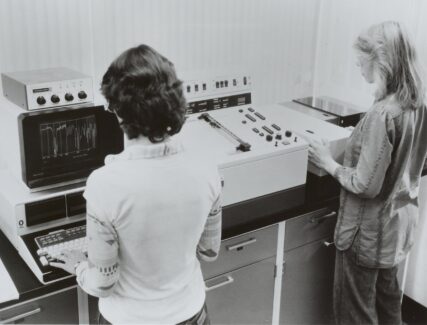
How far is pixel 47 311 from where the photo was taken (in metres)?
1.70

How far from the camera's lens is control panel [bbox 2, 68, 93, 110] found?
Result: 5.73 ft

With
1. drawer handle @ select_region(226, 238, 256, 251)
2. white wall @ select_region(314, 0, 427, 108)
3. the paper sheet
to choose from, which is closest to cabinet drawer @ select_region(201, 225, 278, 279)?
drawer handle @ select_region(226, 238, 256, 251)

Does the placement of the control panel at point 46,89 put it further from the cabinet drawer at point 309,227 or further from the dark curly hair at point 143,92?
the cabinet drawer at point 309,227

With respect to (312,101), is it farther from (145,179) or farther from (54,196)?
(145,179)

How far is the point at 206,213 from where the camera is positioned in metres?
1.41

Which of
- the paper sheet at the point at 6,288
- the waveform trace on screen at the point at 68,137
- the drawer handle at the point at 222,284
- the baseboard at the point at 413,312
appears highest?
the waveform trace on screen at the point at 68,137

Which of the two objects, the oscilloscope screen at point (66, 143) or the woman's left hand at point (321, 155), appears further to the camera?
the woman's left hand at point (321, 155)

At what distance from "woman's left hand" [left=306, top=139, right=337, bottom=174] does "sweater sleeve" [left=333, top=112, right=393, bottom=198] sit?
12 centimetres

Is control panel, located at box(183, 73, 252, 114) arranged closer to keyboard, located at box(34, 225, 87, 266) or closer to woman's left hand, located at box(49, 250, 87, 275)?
keyboard, located at box(34, 225, 87, 266)

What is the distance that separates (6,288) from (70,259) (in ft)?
0.68

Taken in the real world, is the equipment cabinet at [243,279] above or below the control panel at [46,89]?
below

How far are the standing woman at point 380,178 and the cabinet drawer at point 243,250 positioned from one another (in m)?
0.28

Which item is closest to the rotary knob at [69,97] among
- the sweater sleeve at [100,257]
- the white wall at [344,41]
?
the sweater sleeve at [100,257]

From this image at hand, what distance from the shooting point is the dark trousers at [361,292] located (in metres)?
2.18
